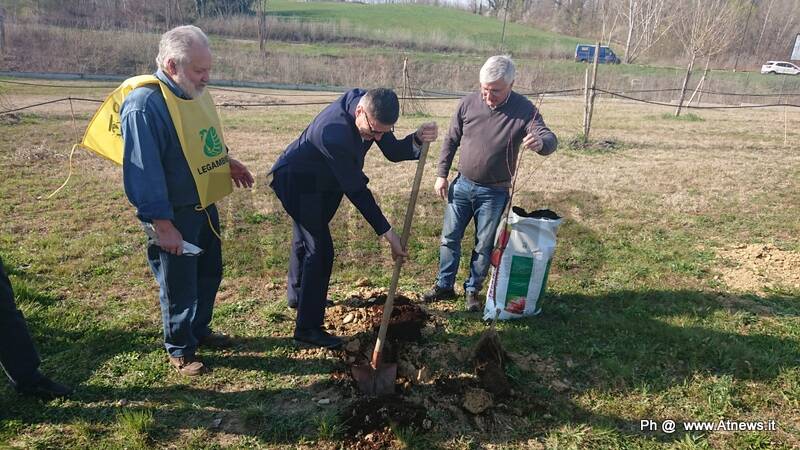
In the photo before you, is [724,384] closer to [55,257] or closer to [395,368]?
[395,368]

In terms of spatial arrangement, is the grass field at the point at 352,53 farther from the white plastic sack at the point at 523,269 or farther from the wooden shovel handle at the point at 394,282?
the wooden shovel handle at the point at 394,282

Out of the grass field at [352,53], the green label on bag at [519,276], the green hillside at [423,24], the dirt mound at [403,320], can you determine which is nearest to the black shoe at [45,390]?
the dirt mound at [403,320]

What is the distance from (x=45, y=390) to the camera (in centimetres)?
273

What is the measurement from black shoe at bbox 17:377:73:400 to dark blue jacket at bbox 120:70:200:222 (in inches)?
47.5

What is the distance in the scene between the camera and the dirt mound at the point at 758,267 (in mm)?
4457

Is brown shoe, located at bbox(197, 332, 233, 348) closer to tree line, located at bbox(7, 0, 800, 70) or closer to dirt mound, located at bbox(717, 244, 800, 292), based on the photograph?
dirt mound, located at bbox(717, 244, 800, 292)

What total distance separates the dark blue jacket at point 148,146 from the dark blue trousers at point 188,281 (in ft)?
0.82

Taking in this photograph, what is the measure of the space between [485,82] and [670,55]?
40.0 metres

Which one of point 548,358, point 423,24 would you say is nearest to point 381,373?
point 548,358

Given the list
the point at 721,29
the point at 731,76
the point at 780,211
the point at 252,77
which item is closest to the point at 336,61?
the point at 252,77

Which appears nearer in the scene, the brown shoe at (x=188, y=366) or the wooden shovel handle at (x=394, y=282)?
the wooden shovel handle at (x=394, y=282)

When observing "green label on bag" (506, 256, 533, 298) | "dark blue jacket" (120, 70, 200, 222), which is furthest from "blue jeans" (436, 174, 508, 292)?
"dark blue jacket" (120, 70, 200, 222)

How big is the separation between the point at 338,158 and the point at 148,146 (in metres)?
0.98

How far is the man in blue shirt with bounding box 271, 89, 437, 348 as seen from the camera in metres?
2.77
